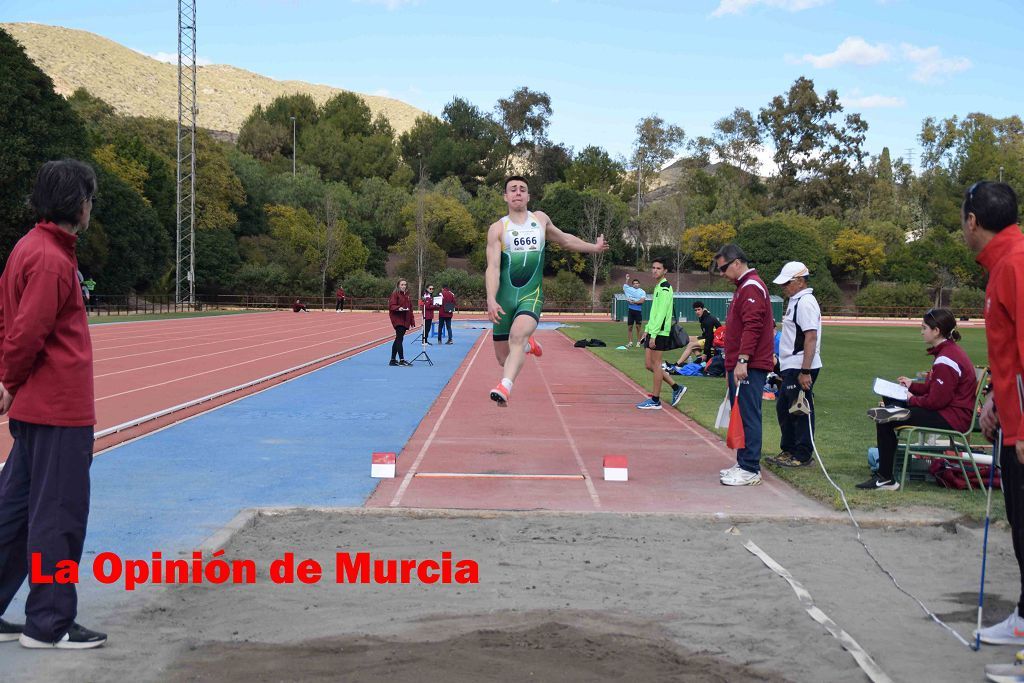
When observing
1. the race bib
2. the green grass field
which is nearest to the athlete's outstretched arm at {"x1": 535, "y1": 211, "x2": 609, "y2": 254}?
the race bib

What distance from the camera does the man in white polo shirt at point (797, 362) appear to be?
348 inches

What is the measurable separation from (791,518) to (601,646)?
9.96 ft

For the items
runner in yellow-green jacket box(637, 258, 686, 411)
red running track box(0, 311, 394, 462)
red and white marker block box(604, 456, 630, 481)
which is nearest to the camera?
red and white marker block box(604, 456, 630, 481)

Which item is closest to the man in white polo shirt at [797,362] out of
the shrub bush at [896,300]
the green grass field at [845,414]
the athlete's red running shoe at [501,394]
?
the green grass field at [845,414]

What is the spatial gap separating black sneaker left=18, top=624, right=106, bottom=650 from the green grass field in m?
5.40

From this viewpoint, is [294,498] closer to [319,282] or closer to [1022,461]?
[1022,461]

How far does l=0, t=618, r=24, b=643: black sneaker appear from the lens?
4285mm

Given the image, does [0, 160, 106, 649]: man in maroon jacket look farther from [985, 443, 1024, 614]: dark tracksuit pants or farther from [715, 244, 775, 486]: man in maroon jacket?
[715, 244, 775, 486]: man in maroon jacket

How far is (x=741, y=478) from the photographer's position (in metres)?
8.20

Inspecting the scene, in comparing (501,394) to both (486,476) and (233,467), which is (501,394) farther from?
(233,467)

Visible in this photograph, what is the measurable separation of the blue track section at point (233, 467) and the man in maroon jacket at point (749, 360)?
338 cm

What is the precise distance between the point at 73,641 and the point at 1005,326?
4.49 m

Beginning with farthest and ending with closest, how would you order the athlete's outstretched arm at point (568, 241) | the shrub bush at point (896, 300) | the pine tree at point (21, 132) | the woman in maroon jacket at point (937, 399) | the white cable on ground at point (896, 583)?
the shrub bush at point (896, 300), the pine tree at point (21, 132), the athlete's outstretched arm at point (568, 241), the woman in maroon jacket at point (937, 399), the white cable on ground at point (896, 583)

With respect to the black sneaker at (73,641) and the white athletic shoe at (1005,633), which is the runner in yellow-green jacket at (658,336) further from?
the black sneaker at (73,641)
